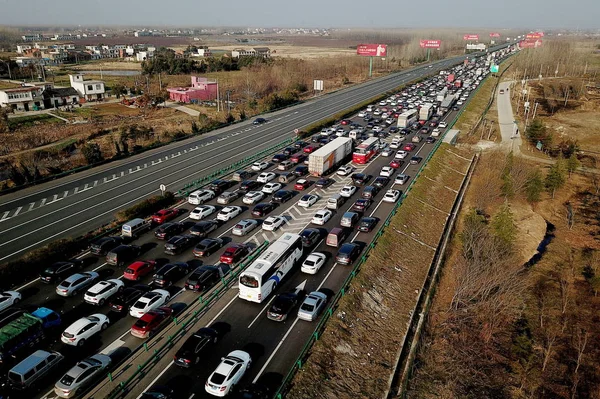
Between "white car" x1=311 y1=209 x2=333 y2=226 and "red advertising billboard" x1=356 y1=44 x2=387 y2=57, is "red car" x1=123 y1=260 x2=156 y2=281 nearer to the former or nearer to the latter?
"white car" x1=311 y1=209 x2=333 y2=226

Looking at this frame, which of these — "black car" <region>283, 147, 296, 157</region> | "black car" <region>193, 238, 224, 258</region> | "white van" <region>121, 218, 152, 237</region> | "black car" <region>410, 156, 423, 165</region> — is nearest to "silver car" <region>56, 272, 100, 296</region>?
"white van" <region>121, 218, 152, 237</region>

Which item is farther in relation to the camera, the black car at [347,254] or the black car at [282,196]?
the black car at [282,196]

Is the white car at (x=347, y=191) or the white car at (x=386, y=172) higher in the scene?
the white car at (x=386, y=172)

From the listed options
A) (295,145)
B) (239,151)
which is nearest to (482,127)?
(295,145)

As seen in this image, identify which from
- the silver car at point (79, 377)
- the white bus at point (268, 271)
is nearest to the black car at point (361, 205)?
the white bus at point (268, 271)

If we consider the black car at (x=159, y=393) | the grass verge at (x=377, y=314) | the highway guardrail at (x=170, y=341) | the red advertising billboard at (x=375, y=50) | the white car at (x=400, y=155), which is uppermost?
the red advertising billboard at (x=375, y=50)

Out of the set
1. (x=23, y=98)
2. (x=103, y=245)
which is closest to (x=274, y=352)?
(x=103, y=245)

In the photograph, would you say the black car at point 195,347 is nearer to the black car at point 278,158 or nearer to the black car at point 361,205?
the black car at point 361,205

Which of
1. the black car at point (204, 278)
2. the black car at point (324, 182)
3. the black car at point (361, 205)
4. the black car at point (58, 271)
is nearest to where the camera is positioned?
the black car at point (204, 278)
